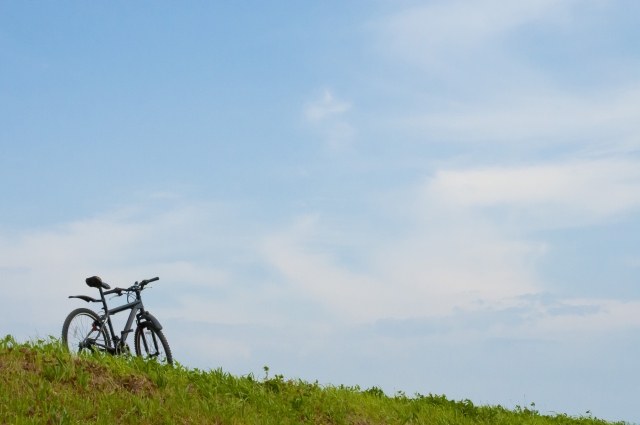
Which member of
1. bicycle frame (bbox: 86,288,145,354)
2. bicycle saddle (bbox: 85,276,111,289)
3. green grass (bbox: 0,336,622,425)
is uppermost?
Result: bicycle saddle (bbox: 85,276,111,289)

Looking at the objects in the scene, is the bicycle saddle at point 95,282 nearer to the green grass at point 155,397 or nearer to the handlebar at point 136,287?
the handlebar at point 136,287

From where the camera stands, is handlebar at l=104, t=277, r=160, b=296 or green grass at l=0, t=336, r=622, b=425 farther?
handlebar at l=104, t=277, r=160, b=296

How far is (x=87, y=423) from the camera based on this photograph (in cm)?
886

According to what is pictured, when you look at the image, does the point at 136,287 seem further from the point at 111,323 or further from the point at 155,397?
the point at 155,397

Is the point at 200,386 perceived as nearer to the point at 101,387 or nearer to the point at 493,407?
the point at 101,387

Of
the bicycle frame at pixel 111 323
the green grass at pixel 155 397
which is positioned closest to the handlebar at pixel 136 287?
the bicycle frame at pixel 111 323

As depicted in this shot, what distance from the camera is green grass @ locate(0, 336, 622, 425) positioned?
9.31 m

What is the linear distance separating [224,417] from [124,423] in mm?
1452

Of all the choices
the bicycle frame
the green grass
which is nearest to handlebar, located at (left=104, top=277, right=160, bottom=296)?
the bicycle frame

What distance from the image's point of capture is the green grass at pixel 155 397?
30.6ft

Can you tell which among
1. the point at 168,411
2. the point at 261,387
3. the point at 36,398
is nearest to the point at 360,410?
the point at 261,387

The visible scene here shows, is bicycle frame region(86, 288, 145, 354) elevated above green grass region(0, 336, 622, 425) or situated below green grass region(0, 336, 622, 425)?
above

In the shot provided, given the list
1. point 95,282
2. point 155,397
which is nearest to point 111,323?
point 95,282

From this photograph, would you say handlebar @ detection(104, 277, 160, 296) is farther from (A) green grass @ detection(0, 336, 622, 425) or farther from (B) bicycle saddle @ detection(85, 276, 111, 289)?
(A) green grass @ detection(0, 336, 622, 425)
